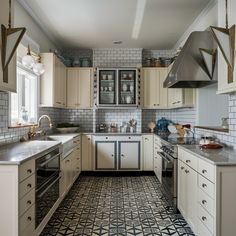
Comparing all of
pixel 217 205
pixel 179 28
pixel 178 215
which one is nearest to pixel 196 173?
pixel 217 205

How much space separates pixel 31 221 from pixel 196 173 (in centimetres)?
155

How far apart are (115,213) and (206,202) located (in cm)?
140

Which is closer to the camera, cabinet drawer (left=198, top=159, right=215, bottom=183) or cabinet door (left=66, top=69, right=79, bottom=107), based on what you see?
cabinet drawer (left=198, top=159, right=215, bottom=183)

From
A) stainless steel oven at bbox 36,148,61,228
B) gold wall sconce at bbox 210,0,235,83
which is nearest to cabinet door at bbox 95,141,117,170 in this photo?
stainless steel oven at bbox 36,148,61,228

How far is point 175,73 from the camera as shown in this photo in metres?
3.41

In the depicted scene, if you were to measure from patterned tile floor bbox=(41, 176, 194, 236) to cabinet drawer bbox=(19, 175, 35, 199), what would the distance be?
0.77 meters

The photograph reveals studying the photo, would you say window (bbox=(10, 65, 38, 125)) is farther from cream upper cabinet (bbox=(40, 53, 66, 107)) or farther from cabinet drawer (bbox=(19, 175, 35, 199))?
cabinet drawer (bbox=(19, 175, 35, 199))

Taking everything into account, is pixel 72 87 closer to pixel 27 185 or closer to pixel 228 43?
pixel 27 185

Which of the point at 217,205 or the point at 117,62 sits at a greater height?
the point at 117,62

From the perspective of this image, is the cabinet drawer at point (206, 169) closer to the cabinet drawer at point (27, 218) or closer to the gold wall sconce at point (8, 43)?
the cabinet drawer at point (27, 218)

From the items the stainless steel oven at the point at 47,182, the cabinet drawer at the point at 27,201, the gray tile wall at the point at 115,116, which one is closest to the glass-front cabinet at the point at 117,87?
the gray tile wall at the point at 115,116

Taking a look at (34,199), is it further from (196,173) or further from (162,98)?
(162,98)

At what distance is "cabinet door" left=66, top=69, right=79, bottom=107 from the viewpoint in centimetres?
544

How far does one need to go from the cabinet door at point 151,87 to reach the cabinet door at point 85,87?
1.19m
